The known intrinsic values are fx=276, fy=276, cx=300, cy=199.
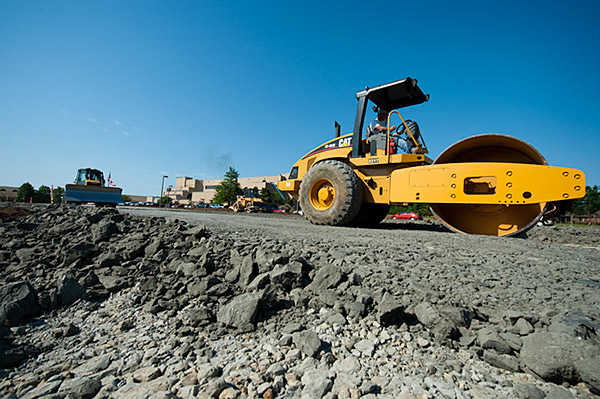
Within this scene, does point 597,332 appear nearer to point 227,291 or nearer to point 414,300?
point 414,300

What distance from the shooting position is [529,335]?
5.05 ft

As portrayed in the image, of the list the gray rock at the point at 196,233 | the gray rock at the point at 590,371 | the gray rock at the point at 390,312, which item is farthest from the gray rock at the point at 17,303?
the gray rock at the point at 590,371

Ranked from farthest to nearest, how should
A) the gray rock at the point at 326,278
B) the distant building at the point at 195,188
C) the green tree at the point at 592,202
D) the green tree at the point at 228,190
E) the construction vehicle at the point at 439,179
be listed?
the distant building at the point at 195,188 → the green tree at the point at 228,190 → the green tree at the point at 592,202 → the construction vehicle at the point at 439,179 → the gray rock at the point at 326,278

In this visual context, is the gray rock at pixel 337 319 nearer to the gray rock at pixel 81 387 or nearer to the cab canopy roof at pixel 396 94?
the gray rock at pixel 81 387

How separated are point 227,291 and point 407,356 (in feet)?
4.67

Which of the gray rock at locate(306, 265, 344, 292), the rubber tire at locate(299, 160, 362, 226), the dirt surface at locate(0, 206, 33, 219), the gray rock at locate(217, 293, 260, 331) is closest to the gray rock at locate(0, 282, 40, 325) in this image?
the gray rock at locate(217, 293, 260, 331)

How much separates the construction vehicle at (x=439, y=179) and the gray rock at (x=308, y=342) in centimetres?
396

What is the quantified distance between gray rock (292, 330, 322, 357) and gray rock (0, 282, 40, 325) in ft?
8.14

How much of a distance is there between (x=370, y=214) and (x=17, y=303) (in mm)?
6416

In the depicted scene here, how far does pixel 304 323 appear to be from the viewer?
74.1 inches

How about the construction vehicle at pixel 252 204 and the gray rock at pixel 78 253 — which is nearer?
the gray rock at pixel 78 253

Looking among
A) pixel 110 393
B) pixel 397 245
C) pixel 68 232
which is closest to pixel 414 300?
pixel 397 245

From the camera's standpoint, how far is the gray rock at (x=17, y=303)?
2344 millimetres

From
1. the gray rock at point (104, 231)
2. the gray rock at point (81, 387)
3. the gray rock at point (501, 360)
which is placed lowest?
the gray rock at point (81, 387)
